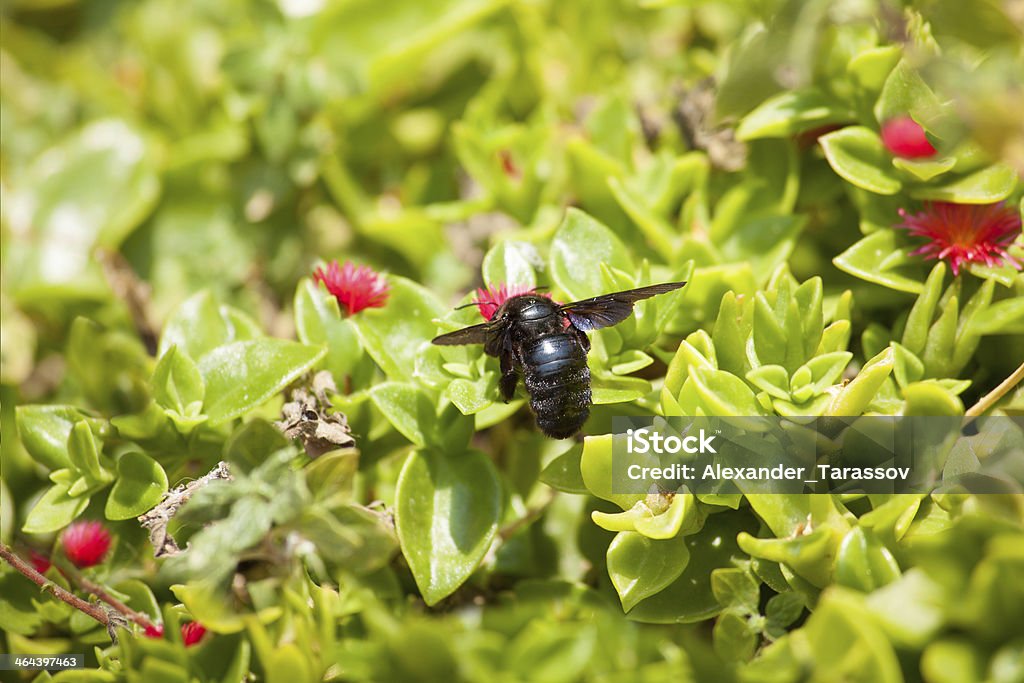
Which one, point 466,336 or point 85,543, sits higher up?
point 466,336

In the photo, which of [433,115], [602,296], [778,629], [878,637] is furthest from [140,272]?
[878,637]

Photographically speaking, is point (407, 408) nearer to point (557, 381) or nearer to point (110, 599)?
point (557, 381)

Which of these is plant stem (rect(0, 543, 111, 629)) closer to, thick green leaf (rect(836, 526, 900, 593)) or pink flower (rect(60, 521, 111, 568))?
pink flower (rect(60, 521, 111, 568))

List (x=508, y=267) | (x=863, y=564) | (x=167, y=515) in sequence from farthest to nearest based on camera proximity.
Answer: (x=508, y=267) < (x=167, y=515) < (x=863, y=564)

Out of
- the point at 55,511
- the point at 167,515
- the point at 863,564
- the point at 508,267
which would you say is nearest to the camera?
the point at 863,564

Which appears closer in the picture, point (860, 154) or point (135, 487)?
point (135, 487)

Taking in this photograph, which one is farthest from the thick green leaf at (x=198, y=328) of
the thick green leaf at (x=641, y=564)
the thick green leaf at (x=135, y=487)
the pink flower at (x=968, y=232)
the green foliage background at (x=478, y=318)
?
the pink flower at (x=968, y=232)

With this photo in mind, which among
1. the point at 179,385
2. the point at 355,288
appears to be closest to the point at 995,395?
the point at 355,288
